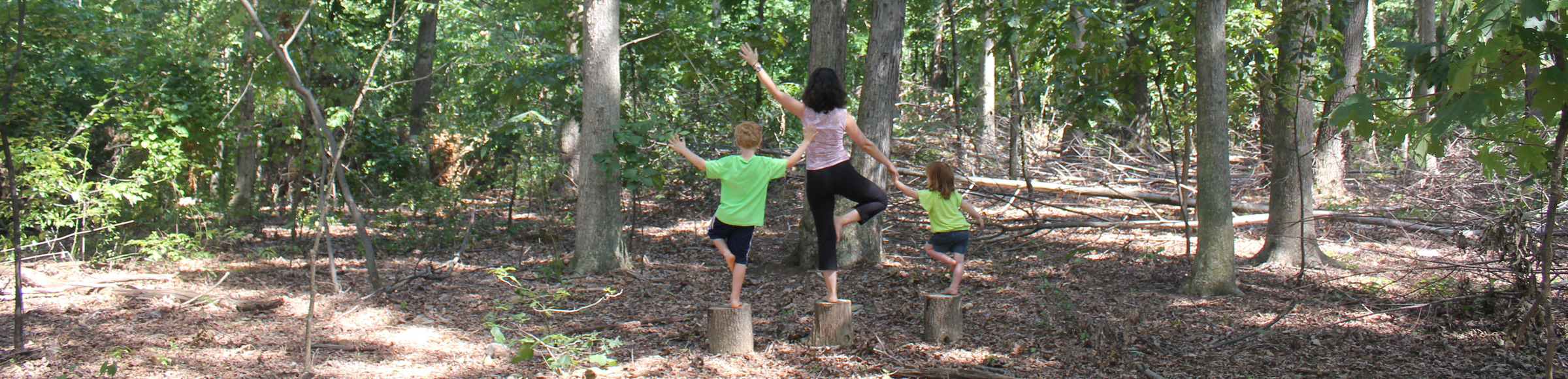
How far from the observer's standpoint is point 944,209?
6.05 metres

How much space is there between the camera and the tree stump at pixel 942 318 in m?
5.04

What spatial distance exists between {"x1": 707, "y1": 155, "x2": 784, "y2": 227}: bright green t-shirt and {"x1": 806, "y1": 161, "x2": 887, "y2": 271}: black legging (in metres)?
0.40

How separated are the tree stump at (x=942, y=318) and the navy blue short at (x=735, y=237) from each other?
1.15 meters

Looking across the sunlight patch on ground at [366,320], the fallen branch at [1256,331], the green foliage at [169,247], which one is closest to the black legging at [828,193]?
the fallen branch at [1256,331]

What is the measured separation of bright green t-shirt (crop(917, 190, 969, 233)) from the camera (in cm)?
604

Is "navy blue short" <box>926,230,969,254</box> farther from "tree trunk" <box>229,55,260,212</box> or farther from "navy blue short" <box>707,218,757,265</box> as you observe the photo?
"tree trunk" <box>229,55,260,212</box>

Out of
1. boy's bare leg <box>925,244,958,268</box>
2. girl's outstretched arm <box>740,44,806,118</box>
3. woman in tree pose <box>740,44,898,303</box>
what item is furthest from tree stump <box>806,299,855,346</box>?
boy's bare leg <box>925,244,958,268</box>

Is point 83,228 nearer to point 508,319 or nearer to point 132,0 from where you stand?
point 132,0

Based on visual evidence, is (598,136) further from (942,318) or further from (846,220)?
(942,318)

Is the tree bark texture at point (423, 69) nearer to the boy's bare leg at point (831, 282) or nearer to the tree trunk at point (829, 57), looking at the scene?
the tree trunk at point (829, 57)

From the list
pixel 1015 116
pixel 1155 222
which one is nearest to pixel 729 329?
pixel 1155 222

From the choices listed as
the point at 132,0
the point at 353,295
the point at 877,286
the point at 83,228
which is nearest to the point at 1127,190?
the point at 877,286

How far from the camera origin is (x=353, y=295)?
6633mm

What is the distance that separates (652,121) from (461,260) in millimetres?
3228
